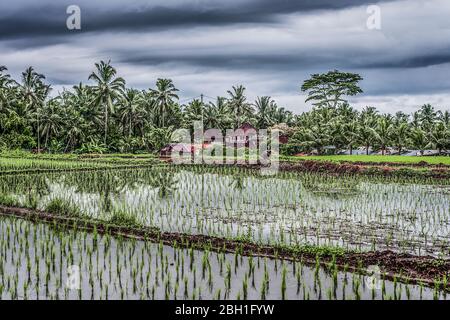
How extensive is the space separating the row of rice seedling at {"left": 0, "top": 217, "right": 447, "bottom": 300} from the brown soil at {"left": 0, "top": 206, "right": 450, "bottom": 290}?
148 mm

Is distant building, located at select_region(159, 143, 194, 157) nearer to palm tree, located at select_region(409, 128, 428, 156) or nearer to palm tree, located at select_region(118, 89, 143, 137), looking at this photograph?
palm tree, located at select_region(118, 89, 143, 137)

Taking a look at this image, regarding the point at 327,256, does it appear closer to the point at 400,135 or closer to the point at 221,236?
the point at 221,236

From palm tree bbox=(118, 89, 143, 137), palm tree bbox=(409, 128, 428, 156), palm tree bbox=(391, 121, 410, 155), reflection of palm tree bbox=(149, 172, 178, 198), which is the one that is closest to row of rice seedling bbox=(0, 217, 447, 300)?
reflection of palm tree bbox=(149, 172, 178, 198)

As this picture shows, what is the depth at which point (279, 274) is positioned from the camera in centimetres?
714

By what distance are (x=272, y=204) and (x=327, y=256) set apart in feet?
18.7

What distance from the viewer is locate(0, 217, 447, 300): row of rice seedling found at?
6.22 meters

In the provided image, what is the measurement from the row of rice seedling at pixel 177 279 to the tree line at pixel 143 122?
23.7 m

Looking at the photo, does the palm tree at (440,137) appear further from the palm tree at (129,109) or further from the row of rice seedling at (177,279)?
the row of rice seedling at (177,279)

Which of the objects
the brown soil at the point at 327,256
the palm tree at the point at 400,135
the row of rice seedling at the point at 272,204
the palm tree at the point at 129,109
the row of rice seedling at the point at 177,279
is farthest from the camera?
the palm tree at the point at 129,109

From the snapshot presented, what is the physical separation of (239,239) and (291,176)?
12.7m

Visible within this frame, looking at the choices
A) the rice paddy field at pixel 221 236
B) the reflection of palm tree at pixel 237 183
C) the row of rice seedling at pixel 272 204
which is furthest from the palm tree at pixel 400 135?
the reflection of palm tree at pixel 237 183

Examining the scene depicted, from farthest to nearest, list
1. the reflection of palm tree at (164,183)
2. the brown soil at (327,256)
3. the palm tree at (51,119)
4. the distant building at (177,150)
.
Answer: the palm tree at (51,119) < the distant building at (177,150) < the reflection of palm tree at (164,183) < the brown soil at (327,256)

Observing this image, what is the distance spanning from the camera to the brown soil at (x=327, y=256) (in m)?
7.10
